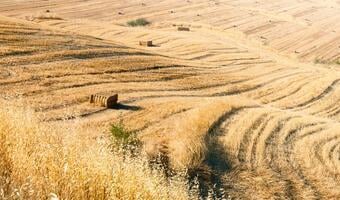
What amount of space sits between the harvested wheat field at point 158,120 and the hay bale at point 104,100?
0.07 m

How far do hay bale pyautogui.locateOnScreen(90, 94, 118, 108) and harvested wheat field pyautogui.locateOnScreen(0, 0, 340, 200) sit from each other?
0.23ft

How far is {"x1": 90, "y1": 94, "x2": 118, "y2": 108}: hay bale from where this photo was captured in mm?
20102

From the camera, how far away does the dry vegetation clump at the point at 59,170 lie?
551 centimetres

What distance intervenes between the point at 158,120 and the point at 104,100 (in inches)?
96.3

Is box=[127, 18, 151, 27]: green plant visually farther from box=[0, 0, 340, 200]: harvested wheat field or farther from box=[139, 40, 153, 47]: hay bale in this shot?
box=[139, 40, 153, 47]: hay bale

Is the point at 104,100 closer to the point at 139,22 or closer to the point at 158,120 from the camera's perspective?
the point at 158,120

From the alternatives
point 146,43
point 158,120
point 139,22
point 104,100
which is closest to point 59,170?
point 158,120

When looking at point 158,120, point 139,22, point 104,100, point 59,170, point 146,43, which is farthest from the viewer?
point 139,22

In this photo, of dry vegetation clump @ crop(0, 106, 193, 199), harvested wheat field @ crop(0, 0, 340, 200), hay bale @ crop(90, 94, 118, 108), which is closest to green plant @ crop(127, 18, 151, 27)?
harvested wheat field @ crop(0, 0, 340, 200)

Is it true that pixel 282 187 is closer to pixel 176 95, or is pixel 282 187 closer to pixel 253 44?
pixel 176 95

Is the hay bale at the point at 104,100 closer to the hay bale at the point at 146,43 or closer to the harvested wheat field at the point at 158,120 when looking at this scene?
the harvested wheat field at the point at 158,120

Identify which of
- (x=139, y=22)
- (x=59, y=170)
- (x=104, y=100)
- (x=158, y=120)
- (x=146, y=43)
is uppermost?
(x=59, y=170)

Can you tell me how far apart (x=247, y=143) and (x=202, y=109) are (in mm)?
2897

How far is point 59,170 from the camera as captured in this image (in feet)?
19.0
